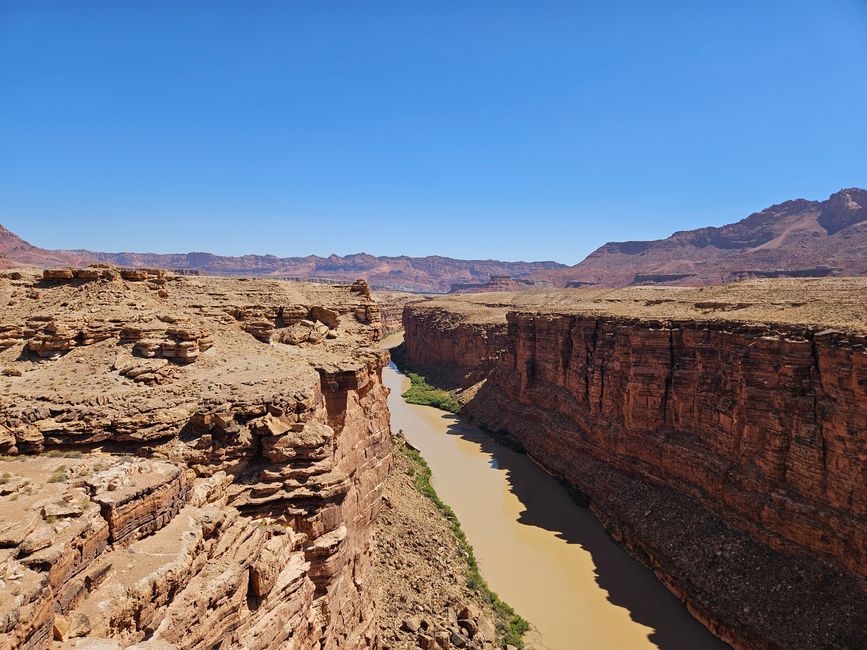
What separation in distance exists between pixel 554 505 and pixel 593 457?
404cm

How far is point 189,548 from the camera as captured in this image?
29.2 ft

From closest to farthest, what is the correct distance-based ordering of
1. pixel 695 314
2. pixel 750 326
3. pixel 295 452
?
pixel 295 452, pixel 750 326, pixel 695 314

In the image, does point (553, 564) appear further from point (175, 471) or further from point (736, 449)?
point (175, 471)

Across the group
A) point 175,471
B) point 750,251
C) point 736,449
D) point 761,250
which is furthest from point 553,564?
point 750,251

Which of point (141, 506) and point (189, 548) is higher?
point (141, 506)

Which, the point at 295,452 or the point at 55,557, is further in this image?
the point at 295,452

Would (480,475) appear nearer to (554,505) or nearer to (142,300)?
(554,505)

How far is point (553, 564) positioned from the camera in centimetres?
2539

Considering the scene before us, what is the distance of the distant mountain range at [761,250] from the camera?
106812 mm

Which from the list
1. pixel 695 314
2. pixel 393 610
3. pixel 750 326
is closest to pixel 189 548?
pixel 393 610

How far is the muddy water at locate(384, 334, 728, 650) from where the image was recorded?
2045 cm

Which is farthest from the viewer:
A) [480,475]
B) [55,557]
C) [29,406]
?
[480,475]

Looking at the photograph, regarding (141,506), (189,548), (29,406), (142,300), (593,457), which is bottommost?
(593,457)

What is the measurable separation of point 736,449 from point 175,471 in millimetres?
23460
